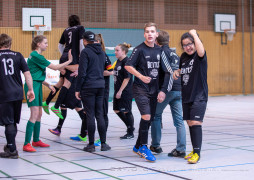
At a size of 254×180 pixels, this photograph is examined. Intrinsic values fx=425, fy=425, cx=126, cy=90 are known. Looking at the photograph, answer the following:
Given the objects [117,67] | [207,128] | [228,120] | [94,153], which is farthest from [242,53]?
[94,153]

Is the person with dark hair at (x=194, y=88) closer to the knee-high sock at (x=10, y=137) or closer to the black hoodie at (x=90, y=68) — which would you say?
the black hoodie at (x=90, y=68)

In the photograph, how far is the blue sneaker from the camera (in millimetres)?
5023

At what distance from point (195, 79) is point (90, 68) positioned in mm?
1561

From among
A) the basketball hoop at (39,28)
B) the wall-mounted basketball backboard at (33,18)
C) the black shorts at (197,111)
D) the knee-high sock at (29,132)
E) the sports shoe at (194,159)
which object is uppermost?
the wall-mounted basketball backboard at (33,18)

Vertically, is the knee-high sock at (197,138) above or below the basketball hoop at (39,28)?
below

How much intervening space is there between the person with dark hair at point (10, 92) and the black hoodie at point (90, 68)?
721 millimetres

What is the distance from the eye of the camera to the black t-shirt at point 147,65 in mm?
5305

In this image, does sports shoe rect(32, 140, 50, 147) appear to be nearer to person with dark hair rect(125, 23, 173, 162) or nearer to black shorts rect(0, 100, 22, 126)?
black shorts rect(0, 100, 22, 126)

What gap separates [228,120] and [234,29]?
1334cm

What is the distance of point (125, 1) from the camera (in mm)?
20328

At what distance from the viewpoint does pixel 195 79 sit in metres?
5.11

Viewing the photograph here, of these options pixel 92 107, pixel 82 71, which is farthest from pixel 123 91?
pixel 82 71

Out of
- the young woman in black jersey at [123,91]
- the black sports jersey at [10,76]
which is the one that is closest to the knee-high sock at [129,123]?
the young woman in black jersey at [123,91]

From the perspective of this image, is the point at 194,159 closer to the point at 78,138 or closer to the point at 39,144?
the point at 39,144
